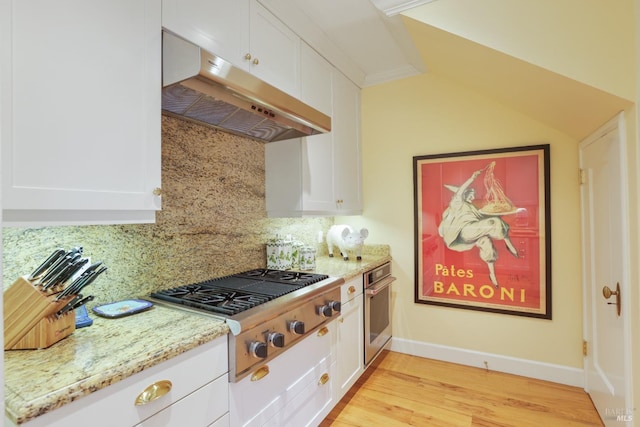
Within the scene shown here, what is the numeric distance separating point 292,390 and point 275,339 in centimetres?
40

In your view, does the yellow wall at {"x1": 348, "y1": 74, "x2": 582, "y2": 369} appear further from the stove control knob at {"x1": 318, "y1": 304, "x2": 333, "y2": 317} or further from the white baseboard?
the stove control knob at {"x1": 318, "y1": 304, "x2": 333, "y2": 317}

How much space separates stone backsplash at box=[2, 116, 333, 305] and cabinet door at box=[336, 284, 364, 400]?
71 centimetres

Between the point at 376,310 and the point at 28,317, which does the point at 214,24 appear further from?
the point at 376,310

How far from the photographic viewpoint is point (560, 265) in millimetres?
2342

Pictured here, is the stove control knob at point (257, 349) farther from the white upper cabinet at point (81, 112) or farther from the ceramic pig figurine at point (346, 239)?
the ceramic pig figurine at point (346, 239)

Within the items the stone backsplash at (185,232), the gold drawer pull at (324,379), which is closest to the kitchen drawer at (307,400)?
the gold drawer pull at (324,379)

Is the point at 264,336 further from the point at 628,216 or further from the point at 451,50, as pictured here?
the point at 451,50

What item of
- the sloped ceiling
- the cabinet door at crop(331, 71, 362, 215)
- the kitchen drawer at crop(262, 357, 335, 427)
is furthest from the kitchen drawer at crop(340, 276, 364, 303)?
the sloped ceiling

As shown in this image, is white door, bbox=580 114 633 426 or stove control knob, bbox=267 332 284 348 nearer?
stove control knob, bbox=267 332 284 348

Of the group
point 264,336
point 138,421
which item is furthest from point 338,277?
point 138,421

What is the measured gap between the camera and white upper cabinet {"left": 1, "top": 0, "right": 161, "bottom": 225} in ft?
2.89

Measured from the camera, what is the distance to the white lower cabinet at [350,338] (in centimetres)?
200

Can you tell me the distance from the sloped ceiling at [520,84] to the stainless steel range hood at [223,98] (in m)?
0.96

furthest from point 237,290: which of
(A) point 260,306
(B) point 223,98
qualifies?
(B) point 223,98
